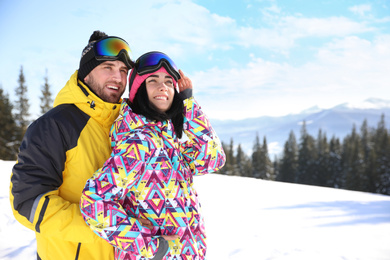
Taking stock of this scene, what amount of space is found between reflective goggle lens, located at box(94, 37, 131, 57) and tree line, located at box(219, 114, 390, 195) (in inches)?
1902

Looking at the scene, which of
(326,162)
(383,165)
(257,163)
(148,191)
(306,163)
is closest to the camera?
(148,191)

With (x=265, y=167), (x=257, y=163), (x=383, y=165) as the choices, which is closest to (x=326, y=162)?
(x=383, y=165)

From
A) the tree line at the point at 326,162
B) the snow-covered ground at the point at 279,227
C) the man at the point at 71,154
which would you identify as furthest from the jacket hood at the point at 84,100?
the tree line at the point at 326,162

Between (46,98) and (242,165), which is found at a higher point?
(46,98)

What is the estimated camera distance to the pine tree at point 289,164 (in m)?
56.3

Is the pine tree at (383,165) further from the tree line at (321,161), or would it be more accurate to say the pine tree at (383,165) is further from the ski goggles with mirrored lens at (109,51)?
the ski goggles with mirrored lens at (109,51)

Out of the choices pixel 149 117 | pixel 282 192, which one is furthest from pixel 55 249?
pixel 282 192

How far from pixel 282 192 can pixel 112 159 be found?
1000cm

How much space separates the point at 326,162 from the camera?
54.1 metres

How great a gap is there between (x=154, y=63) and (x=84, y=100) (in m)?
0.62

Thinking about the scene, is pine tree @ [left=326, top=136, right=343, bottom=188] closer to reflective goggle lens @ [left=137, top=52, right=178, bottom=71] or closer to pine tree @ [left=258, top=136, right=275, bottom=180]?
pine tree @ [left=258, top=136, right=275, bottom=180]

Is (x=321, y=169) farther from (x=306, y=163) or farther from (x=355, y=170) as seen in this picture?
(x=355, y=170)

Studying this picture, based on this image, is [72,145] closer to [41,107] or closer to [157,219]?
[157,219]

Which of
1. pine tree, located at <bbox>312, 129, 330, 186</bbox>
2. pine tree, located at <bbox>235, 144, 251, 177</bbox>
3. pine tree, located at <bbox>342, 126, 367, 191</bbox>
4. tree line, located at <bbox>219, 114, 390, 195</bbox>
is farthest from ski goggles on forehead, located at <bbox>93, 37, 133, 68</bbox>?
pine tree, located at <bbox>312, 129, 330, 186</bbox>
